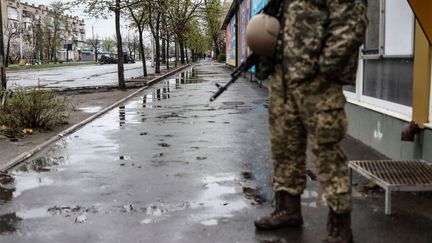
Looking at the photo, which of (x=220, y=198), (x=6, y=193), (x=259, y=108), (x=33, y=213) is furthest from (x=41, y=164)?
(x=259, y=108)

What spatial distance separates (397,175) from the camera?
484 cm

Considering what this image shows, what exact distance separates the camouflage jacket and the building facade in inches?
68.7

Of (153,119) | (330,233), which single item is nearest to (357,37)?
(330,233)

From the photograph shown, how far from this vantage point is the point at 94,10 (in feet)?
70.7

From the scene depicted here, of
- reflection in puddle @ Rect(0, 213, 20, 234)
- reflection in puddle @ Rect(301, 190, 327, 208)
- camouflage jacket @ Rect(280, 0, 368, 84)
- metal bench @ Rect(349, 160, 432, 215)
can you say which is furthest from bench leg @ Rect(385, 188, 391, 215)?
reflection in puddle @ Rect(0, 213, 20, 234)

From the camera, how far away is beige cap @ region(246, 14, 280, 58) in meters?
3.84

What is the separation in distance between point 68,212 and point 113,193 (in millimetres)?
690

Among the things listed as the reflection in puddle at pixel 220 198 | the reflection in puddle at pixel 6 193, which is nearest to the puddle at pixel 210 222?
the reflection in puddle at pixel 220 198

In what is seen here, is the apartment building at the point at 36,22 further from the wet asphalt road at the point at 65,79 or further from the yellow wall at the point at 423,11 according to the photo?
the yellow wall at the point at 423,11

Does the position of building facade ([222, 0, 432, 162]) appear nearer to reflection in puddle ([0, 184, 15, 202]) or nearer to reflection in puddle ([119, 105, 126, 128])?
reflection in puddle ([0, 184, 15, 202])

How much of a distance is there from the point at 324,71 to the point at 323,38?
21cm

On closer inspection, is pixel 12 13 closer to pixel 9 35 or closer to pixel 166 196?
pixel 9 35

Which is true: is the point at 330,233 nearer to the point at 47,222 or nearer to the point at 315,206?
the point at 315,206

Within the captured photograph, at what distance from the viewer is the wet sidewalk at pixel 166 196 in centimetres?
429
